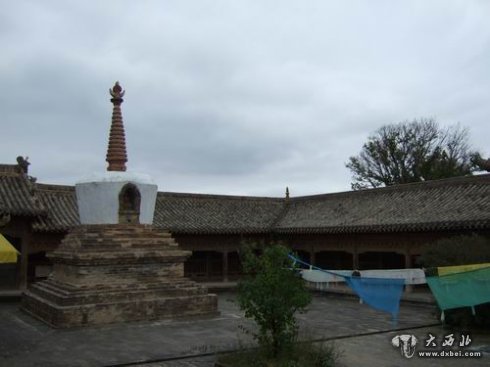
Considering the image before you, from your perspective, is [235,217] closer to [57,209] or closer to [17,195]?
[57,209]

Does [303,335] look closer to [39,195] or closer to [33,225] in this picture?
[33,225]

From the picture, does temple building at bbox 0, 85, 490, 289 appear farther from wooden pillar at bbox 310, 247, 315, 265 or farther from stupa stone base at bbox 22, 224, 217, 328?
stupa stone base at bbox 22, 224, 217, 328

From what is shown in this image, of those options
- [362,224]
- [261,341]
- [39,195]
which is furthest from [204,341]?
[39,195]

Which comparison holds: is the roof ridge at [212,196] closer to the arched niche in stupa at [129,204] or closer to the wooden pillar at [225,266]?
the wooden pillar at [225,266]

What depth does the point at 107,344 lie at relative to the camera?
1204cm

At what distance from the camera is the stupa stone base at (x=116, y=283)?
48.3 ft

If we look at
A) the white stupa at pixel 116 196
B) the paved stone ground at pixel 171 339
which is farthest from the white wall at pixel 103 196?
the paved stone ground at pixel 171 339

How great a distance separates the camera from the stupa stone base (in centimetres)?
1471

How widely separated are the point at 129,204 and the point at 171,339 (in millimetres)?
6056

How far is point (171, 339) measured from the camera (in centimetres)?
1259

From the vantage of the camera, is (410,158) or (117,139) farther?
(410,158)

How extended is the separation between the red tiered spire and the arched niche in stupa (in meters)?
1.08

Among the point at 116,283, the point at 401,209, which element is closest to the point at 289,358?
the point at 116,283

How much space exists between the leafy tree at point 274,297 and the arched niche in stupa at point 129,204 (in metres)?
8.79
